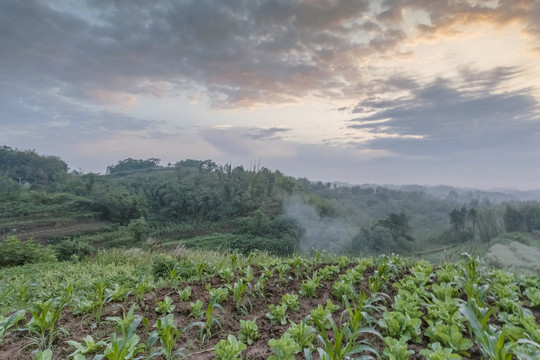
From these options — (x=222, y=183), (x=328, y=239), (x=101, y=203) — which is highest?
(x=222, y=183)

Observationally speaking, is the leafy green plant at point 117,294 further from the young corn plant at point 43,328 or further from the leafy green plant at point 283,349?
the leafy green plant at point 283,349

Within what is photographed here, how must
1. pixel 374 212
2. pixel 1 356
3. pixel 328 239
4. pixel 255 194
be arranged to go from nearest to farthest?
pixel 1 356 < pixel 328 239 < pixel 255 194 < pixel 374 212

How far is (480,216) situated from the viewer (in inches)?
1046

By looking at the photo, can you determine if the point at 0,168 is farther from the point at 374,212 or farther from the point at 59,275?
the point at 374,212

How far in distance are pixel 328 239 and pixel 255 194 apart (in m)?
10.8

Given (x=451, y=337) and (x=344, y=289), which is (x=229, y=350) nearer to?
(x=451, y=337)

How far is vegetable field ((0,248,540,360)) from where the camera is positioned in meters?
1.80

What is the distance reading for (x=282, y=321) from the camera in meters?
2.46

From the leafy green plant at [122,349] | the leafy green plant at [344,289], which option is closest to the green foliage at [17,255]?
the leafy green plant at [122,349]

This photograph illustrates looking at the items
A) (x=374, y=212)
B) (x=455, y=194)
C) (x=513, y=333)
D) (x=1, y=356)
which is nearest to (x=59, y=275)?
(x=1, y=356)

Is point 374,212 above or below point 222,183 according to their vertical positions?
below

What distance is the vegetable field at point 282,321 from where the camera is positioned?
180 cm

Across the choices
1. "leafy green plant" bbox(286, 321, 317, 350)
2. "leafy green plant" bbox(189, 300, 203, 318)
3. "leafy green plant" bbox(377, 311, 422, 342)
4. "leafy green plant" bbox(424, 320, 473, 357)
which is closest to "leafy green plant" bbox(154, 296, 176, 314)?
"leafy green plant" bbox(189, 300, 203, 318)

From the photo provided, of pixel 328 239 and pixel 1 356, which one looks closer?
pixel 1 356
